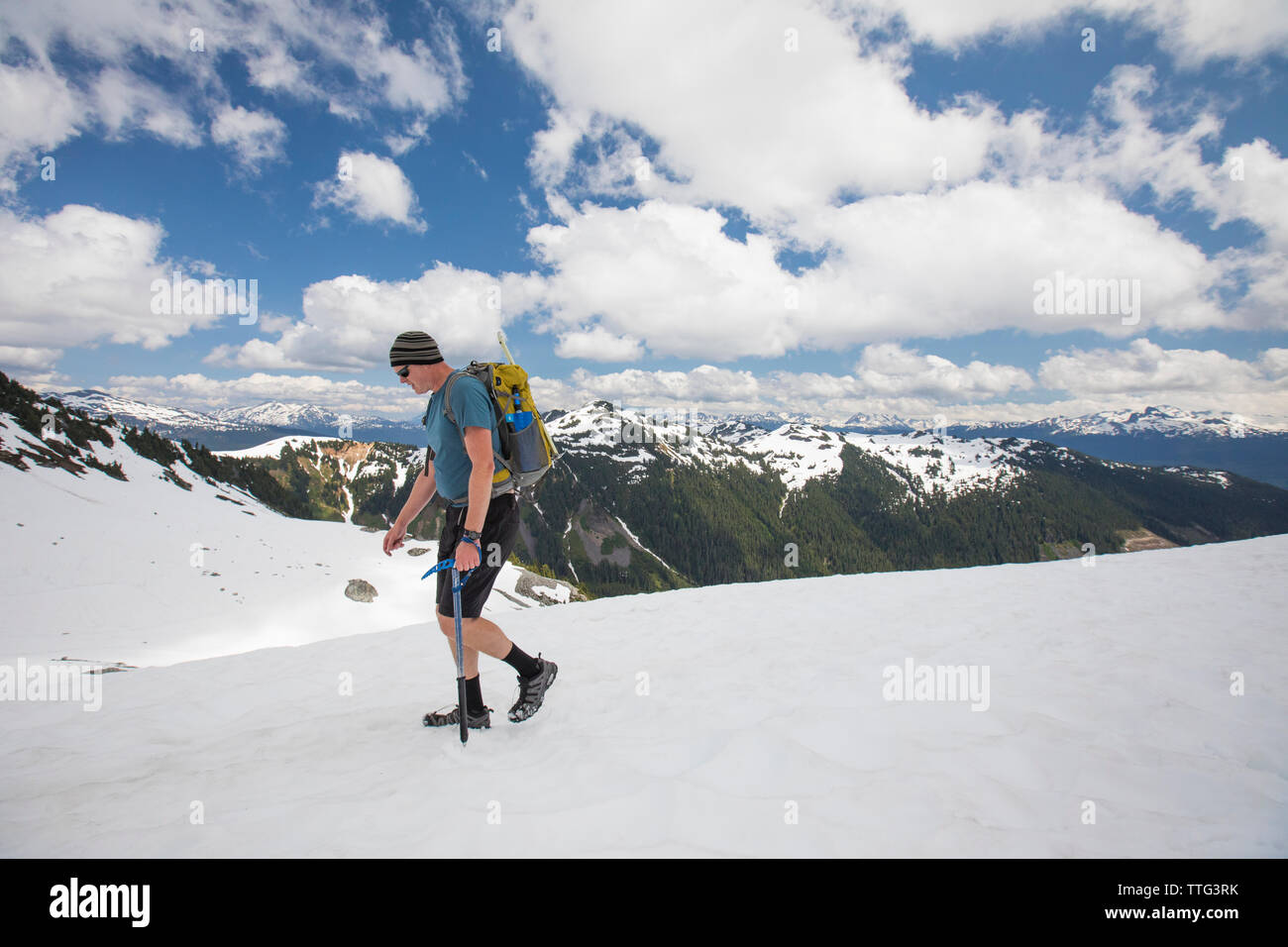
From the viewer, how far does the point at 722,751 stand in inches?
171

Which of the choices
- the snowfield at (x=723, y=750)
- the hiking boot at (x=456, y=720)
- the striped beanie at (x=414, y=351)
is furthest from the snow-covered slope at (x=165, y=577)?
the striped beanie at (x=414, y=351)

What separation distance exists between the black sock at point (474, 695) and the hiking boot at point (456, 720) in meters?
0.05

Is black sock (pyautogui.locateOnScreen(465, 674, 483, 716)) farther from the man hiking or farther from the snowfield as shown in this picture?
the snowfield

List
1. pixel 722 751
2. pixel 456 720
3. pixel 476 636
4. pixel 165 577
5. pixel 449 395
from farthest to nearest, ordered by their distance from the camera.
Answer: pixel 165 577 → pixel 456 720 → pixel 476 636 → pixel 449 395 → pixel 722 751

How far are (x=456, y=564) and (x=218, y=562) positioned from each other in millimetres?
36200

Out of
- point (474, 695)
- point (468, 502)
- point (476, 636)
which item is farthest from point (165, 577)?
point (468, 502)

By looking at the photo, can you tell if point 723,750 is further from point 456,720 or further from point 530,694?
point 456,720

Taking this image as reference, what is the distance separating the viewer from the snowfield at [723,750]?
3180mm

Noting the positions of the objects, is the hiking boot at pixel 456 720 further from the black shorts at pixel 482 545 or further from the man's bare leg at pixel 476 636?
the black shorts at pixel 482 545

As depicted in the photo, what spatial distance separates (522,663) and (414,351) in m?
3.31

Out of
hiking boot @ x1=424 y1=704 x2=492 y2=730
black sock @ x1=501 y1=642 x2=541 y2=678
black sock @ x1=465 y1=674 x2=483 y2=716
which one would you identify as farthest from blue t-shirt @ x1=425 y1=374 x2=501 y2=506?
hiking boot @ x1=424 y1=704 x2=492 y2=730

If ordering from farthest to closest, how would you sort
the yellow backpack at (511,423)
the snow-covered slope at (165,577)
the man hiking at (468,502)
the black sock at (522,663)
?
the snow-covered slope at (165,577) → the black sock at (522,663) → the yellow backpack at (511,423) → the man hiking at (468,502)

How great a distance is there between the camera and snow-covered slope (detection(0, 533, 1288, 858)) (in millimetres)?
3176
